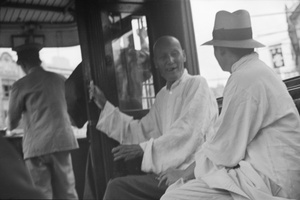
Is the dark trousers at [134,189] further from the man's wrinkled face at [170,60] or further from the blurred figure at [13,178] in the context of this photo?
the blurred figure at [13,178]

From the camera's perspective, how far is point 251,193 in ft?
5.34

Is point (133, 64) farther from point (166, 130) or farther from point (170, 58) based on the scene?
point (166, 130)

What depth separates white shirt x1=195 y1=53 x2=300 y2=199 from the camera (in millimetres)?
1652

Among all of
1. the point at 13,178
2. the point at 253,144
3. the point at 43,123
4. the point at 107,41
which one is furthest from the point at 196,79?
the point at 13,178

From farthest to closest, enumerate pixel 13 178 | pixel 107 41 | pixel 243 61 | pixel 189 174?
pixel 107 41
pixel 189 174
pixel 243 61
pixel 13 178

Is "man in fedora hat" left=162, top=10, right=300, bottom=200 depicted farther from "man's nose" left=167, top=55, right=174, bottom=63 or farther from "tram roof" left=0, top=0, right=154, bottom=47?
"tram roof" left=0, top=0, right=154, bottom=47

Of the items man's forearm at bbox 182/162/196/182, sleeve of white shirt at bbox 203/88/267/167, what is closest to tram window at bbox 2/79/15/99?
man's forearm at bbox 182/162/196/182

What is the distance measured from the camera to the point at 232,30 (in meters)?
1.92

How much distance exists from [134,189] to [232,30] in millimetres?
1093

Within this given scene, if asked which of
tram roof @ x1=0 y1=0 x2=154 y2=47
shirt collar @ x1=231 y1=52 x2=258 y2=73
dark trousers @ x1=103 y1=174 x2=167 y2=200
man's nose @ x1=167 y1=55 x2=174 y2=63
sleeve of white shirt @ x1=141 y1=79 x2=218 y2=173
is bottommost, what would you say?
dark trousers @ x1=103 y1=174 x2=167 y2=200

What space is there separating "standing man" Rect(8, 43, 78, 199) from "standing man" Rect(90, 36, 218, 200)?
0.78 metres

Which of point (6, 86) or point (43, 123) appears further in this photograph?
point (43, 123)

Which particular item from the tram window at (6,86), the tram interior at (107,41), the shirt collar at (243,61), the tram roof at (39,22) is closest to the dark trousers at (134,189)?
the tram interior at (107,41)

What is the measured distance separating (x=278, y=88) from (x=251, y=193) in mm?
458
